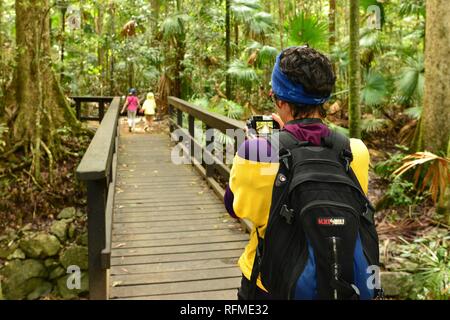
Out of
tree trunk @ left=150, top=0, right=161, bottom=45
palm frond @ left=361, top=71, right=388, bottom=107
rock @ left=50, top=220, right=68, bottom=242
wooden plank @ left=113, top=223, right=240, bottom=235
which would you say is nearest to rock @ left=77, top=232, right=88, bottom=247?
rock @ left=50, top=220, right=68, bottom=242

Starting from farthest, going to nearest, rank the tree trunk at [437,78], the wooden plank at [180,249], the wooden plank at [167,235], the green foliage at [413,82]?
1. the green foliage at [413,82]
2. the tree trunk at [437,78]
3. the wooden plank at [167,235]
4. the wooden plank at [180,249]

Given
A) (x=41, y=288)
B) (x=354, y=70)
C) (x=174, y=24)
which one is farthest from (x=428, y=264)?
(x=174, y=24)

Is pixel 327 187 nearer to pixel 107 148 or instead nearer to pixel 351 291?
pixel 351 291

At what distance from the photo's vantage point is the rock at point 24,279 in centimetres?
746

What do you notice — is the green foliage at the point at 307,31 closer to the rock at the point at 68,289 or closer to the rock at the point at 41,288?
the rock at the point at 68,289

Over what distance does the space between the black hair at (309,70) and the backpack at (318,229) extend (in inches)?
6.7

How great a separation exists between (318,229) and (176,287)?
8.88 ft

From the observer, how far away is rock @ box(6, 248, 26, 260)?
7621 mm

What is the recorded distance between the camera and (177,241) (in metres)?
5.03

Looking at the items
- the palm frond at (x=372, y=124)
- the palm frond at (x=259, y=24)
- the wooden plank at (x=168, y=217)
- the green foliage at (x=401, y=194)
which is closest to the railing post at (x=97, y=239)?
the wooden plank at (x=168, y=217)

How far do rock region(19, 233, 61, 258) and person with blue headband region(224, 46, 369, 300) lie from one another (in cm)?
658
